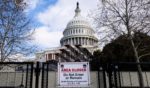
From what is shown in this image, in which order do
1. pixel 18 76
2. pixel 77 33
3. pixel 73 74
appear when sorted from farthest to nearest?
pixel 77 33 → pixel 18 76 → pixel 73 74

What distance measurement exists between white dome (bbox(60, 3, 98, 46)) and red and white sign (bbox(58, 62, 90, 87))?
8407cm

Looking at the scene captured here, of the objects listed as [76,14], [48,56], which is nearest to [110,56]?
[48,56]

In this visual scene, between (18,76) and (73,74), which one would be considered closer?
(73,74)

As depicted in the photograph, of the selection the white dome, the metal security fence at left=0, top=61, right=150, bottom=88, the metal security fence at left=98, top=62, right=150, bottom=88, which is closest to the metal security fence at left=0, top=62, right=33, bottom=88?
the metal security fence at left=0, top=61, right=150, bottom=88

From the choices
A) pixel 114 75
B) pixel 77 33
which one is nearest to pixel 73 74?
pixel 114 75

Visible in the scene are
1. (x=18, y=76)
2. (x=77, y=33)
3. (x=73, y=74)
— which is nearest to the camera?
(x=73, y=74)

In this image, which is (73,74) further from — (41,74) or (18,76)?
(18,76)

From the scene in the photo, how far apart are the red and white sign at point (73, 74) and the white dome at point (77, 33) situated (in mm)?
84070

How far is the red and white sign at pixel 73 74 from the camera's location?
684 cm

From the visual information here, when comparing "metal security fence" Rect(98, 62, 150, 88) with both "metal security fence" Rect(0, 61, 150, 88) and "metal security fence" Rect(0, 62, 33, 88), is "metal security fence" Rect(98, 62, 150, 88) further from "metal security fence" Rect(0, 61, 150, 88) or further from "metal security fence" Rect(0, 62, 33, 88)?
"metal security fence" Rect(0, 62, 33, 88)

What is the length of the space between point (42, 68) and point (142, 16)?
1298 cm

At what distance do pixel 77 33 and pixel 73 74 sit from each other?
294 ft

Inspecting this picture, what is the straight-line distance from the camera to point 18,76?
23.3ft

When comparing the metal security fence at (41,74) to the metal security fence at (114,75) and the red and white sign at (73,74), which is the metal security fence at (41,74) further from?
the red and white sign at (73,74)
